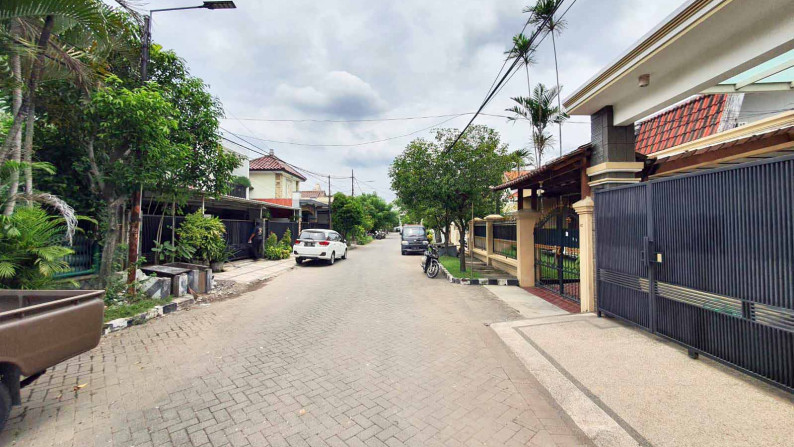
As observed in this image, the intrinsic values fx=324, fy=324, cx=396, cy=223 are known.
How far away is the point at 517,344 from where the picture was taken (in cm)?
476

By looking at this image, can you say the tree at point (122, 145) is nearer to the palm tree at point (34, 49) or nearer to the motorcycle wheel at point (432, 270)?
the palm tree at point (34, 49)

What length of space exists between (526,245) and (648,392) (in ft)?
21.4

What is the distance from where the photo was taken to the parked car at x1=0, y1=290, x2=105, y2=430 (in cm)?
254

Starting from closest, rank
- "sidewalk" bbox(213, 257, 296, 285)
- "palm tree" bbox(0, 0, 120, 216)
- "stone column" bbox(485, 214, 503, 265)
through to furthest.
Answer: "palm tree" bbox(0, 0, 120, 216) < "sidewalk" bbox(213, 257, 296, 285) < "stone column" bbox(485, 214, 503, 265)

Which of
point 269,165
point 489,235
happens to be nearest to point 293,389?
point 489,235

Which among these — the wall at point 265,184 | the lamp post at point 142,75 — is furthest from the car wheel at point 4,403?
the wall at point 265,184

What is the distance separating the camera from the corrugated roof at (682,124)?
346 inches

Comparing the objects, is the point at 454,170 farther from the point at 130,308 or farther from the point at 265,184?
the point at 265,184

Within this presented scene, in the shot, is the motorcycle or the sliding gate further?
the motorcycle

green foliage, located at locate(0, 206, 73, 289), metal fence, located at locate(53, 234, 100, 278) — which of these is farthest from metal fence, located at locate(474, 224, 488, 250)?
green foliage, located at locate(0, 206, 73, 289)

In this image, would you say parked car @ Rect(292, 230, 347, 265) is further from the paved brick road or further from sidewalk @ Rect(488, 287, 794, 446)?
sidewalk @ Rect(488, 287, 794, 446)

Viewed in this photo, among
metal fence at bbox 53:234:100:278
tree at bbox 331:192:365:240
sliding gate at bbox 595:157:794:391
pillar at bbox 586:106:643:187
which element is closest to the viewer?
sliding gate at bbox 595:157:794:391

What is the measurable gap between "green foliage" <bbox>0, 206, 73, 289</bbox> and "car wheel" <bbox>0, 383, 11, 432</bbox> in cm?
296

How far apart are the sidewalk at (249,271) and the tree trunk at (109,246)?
3.53m
